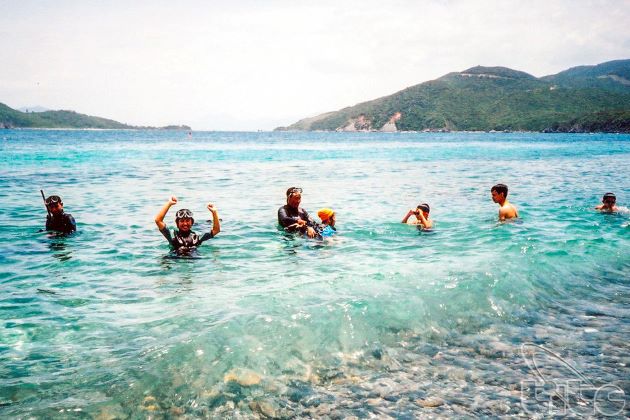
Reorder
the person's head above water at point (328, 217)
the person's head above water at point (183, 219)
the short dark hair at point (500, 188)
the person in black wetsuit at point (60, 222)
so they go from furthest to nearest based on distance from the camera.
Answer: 1. the short dark hair at point (500, 188)
2. the person's head above water at point (328, 217)
3. the person in black wetsuit at point (60, 222)
4. the person's head above water at point (183, 219)

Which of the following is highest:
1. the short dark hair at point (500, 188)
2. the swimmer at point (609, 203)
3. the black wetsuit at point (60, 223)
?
the short dark hair at point (500, 188)

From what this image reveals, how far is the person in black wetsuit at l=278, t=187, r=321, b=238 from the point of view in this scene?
455 inches

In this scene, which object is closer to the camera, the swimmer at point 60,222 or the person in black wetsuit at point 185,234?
the person in black wetsuit at point 185,234

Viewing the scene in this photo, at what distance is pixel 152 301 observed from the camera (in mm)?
7145

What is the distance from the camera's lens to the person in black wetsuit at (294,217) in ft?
37.9

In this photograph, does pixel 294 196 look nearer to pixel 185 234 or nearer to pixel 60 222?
pixel 185 234

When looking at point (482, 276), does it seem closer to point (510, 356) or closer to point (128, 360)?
point (510, 356)

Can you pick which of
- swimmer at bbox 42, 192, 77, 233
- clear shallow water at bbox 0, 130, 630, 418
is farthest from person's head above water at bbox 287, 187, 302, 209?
swimmer at bbox 42, 192, 77, 233

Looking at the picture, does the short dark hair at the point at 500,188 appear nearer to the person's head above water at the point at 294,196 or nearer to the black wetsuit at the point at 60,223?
the person's head above water at the point at 294,196

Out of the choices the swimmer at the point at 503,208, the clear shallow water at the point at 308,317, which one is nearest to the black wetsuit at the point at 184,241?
the clear shallow water at the point at 308,317

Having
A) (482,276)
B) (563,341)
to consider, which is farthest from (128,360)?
(482,276)

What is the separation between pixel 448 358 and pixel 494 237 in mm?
7070

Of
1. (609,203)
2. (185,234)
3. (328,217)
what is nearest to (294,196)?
(328,217)

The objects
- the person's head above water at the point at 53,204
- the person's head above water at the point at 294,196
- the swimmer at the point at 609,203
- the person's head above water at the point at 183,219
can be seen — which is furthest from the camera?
the swimmer at the point at 609,203
